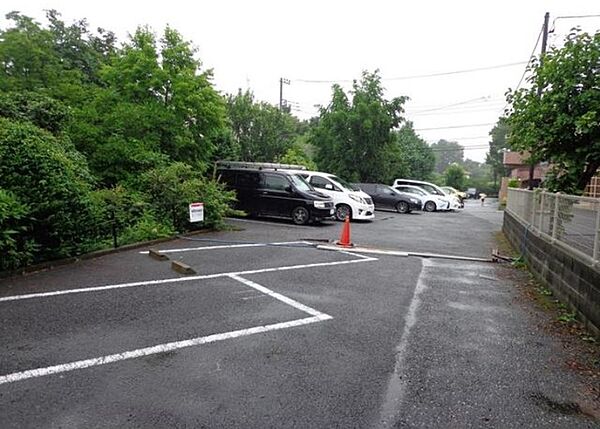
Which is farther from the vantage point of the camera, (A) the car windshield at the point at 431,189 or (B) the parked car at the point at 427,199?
(A) the car windshield at the point at 431,189

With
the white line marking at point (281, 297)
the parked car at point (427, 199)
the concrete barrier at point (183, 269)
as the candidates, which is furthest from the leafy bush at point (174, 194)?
the parked car at point (427, 199)

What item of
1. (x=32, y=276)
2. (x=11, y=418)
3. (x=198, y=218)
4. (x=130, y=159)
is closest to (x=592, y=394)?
(x=11, y=418)

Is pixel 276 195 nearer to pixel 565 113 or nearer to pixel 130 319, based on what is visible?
pixel 565 113

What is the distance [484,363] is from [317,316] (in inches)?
71.3

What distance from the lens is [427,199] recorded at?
24.7m

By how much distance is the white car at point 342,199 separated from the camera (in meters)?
16.0

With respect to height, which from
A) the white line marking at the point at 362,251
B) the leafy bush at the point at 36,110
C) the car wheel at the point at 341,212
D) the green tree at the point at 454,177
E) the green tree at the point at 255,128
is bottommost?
the white line marking at the point at 362,251

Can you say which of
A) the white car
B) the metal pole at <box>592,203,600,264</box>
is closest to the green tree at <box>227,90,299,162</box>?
the white car

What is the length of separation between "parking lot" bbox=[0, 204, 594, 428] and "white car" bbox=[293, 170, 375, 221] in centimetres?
892

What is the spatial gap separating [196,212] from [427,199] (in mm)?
17453

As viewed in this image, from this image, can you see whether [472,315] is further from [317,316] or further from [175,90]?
[175,90]

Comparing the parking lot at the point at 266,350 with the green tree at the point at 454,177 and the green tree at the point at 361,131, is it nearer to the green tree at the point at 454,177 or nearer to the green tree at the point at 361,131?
the green tree at the point at 361,131

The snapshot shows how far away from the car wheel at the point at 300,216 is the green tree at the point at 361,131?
42.5 ft

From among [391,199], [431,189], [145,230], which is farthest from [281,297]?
[431,189]
